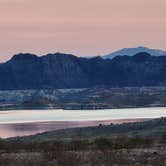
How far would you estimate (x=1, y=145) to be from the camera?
4350 centimetres

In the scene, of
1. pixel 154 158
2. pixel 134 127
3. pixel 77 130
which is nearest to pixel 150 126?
pixel 134 127

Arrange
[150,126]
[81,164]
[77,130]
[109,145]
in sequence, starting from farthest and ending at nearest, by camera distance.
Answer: [77,130], [150,126], [109,145], [81,164]

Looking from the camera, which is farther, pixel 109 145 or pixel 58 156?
pixel 109 145

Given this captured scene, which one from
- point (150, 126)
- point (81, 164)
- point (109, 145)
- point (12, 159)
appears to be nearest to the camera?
point (81, 164)

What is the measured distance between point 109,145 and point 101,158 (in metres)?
11.4

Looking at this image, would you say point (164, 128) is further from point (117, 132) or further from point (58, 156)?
point (58, 156)

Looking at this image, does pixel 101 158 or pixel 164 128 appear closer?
pixel 101 158

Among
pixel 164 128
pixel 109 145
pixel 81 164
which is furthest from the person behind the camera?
pixel 164 128

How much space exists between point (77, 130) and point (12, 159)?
5731cm

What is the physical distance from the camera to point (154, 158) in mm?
30688

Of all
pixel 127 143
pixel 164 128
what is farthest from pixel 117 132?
pixel 127 143

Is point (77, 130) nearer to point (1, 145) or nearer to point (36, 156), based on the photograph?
point (1, 145)

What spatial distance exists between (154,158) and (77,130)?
187 feet

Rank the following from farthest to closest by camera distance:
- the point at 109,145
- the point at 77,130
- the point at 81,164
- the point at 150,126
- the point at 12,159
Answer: the point at 77,130
the point at 150,126
the point at 109,145
the point at 12,159
the point at 81,164
